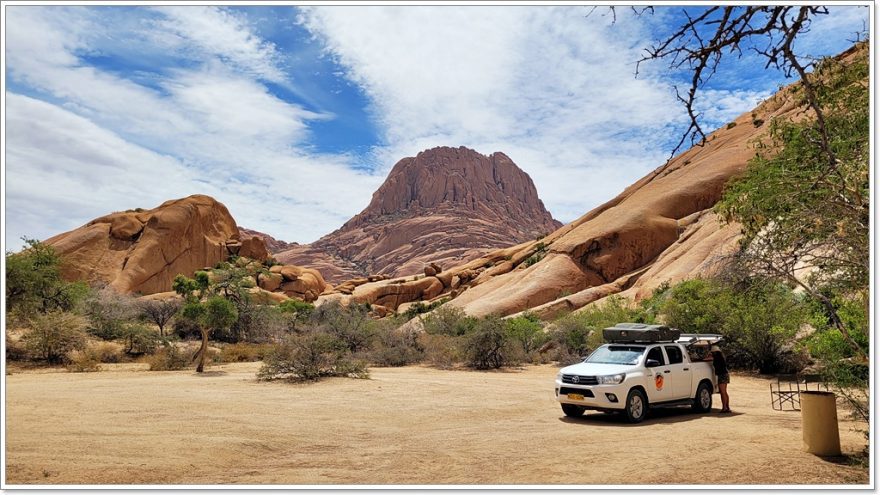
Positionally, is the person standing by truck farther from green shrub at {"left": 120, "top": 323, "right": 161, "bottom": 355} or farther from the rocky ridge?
the rocky ridge

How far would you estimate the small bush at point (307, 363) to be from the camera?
60.0 feet

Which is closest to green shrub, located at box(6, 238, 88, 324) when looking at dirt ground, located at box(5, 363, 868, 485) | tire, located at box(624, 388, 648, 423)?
dirt ground, located at box(5, 363, 868, 485)

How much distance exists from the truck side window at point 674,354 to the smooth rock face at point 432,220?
4569 inches

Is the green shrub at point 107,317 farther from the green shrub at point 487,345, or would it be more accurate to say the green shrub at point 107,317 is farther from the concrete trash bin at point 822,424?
the concrete trash bin at point 822,424

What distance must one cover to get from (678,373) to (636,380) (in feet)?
4.85

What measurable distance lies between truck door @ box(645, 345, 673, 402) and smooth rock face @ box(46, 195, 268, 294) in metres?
59.8

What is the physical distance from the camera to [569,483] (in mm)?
6887

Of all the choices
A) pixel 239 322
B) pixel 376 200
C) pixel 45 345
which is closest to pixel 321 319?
pixel 239 322

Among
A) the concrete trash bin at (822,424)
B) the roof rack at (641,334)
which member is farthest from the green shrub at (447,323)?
the concrete trash bin at (822,424)

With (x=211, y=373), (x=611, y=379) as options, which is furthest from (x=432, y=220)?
(x=611, y=379)

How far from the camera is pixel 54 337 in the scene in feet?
76.4

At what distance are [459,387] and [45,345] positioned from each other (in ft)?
56.7

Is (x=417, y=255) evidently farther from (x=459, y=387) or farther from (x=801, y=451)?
(x=801, y=451)

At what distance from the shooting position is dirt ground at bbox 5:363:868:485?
7.17 m
